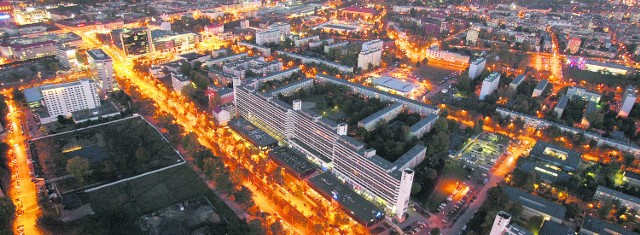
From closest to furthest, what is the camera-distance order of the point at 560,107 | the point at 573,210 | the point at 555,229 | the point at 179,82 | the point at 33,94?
the point at 555,229, the point at 573,210, the point at 560,107, the point at 33,94, the point at 179,82

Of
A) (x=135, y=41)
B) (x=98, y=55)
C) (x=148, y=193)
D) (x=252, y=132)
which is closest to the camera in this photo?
(x=148, y=193)

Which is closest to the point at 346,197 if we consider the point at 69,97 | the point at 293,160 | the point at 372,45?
the point at 293,160

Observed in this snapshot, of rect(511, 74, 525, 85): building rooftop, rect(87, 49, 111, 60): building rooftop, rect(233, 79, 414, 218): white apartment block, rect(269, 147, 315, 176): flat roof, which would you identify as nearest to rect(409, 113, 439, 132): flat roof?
rect(233, 79, 414, 218): white apartment block

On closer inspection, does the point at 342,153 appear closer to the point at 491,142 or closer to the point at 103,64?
the point at 491,142

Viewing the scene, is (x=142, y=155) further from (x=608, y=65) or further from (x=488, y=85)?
(x=608, y=65)

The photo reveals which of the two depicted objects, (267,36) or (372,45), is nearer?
(372,45)
